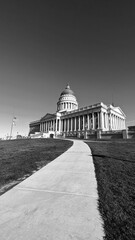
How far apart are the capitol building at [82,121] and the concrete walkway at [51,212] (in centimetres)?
4251

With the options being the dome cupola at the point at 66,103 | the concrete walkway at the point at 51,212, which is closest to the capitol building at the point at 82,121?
the dome cupola at the point at 66,103

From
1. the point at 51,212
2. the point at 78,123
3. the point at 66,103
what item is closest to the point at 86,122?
the point at 78,123

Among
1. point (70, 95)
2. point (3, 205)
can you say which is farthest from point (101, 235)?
point (70, 95)

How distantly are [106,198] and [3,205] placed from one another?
8.15ft

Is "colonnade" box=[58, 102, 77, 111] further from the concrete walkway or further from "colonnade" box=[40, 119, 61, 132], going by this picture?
the concrete walkway

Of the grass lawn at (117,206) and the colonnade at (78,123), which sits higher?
the colonnade at (78,123)

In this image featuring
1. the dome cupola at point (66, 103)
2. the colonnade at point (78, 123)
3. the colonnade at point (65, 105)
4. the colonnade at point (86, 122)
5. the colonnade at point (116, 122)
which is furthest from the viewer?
the colonnade at point (65, 105)

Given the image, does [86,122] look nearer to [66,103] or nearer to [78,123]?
[78,123]

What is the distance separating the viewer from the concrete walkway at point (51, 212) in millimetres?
1804

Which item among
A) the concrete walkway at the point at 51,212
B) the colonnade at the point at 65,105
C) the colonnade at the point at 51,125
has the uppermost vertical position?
the colonnade at the point at 65,105

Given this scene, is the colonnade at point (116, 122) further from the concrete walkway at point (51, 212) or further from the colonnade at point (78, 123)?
the concrete walkway at point (51, 212)

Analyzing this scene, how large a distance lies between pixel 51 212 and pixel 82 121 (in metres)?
65.7

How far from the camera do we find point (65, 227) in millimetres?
1949

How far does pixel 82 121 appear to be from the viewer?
221 feet
